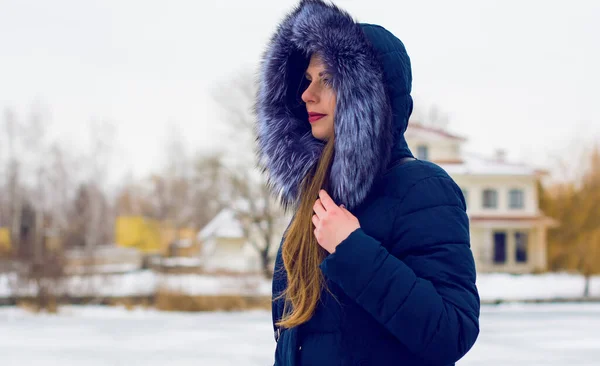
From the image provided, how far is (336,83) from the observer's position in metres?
1.79

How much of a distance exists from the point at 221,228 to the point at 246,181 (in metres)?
9.72

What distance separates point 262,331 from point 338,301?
13.1 meters

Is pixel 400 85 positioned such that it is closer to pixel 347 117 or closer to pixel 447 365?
pixel 347 117

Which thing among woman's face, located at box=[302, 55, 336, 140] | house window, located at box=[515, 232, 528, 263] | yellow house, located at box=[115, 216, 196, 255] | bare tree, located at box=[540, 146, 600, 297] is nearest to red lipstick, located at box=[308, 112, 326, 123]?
woman's face, located at box=[302, 55, 336, 140]

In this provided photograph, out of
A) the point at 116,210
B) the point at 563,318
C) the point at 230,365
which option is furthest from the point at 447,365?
the point at 116,210

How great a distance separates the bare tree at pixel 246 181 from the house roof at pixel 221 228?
23.1ft

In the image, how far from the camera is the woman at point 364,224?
61.0 inches

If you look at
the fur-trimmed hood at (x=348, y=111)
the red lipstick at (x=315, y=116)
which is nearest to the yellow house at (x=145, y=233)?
the fur-trimmed hood at (x=348, y=111)

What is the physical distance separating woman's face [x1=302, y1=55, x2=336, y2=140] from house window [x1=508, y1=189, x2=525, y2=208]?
33.8m

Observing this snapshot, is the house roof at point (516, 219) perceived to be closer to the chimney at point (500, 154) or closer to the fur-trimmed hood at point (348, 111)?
the chimney at point (500, 154)

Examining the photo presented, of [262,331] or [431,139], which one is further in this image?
[431,139]

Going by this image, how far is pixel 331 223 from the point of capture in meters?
1.64

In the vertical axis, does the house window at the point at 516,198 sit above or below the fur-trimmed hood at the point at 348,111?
below

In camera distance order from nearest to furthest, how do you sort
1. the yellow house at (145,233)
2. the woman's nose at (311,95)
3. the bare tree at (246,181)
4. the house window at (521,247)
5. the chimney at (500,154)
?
the woman's nose at (311,95), the bare tree at (246,181), the house window at (521,247), the chimney at (500,154), the yellow house at (145,233)
